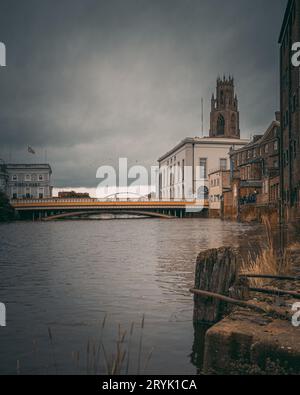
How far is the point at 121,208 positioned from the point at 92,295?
2479 inches

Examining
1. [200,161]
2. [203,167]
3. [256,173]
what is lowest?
[256,173]

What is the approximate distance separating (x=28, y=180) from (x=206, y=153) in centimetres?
5122

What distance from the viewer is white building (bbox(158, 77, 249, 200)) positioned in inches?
4035

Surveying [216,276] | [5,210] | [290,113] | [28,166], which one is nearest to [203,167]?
[5,210]

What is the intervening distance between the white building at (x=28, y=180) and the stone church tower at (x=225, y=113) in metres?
48.5

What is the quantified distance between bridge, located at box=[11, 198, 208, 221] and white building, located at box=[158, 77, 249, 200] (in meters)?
10.7

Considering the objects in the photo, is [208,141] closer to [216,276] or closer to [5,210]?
[5,210]

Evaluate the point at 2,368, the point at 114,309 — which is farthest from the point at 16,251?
the point at 2,368

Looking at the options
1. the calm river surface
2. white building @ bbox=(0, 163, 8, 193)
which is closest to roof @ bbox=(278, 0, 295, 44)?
the calm river surface

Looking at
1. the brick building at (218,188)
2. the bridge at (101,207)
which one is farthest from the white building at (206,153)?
the bridge at (101,207)

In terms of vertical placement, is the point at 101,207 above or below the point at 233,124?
below

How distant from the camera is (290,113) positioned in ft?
111

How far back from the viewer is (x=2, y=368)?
583 cm

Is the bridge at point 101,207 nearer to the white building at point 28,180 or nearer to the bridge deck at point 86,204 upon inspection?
the bridge deck at point 86,204
